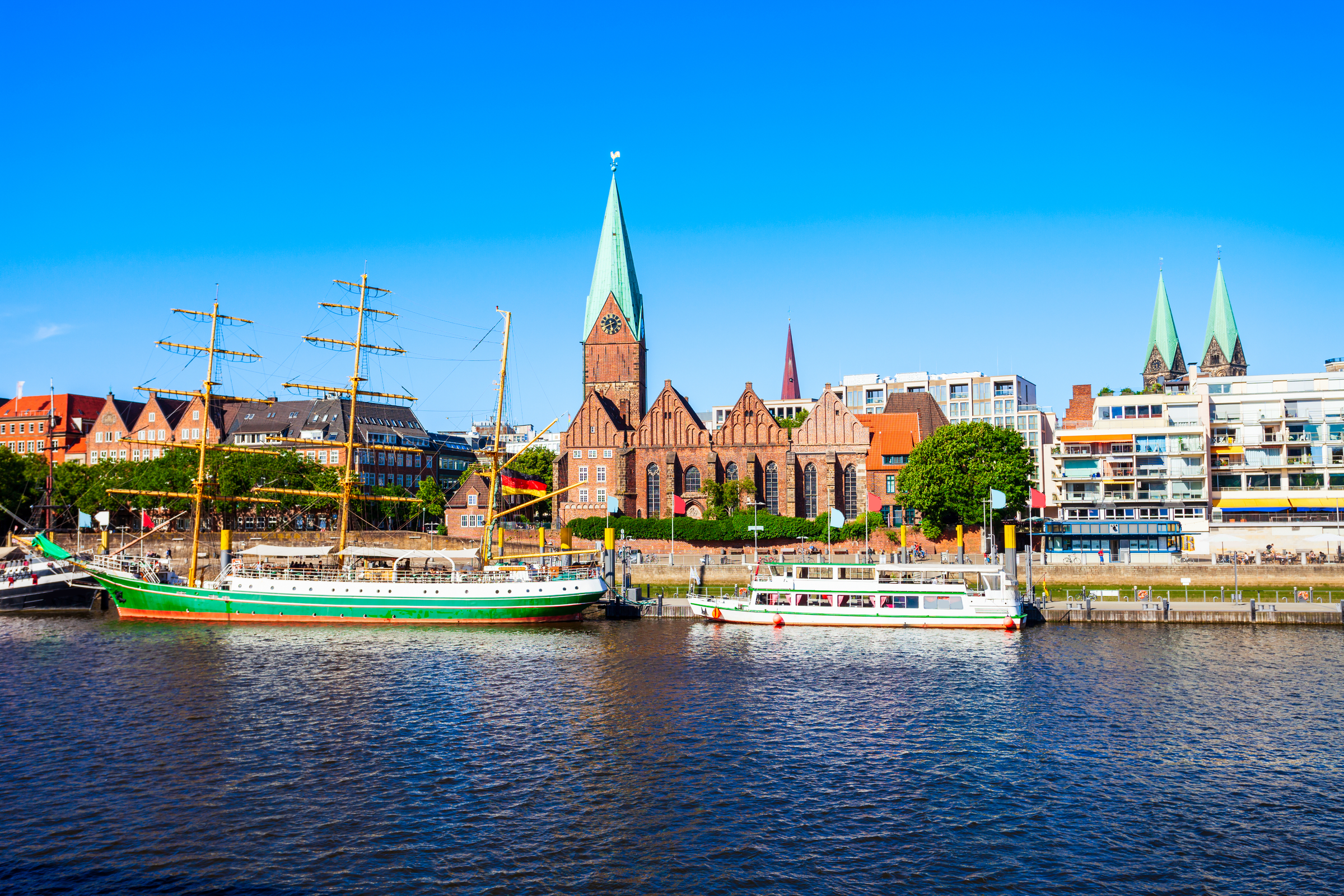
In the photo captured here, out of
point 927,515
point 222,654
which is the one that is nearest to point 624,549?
point 927,515

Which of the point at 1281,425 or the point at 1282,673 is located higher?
the point at 1281,425

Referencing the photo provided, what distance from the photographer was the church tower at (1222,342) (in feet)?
518

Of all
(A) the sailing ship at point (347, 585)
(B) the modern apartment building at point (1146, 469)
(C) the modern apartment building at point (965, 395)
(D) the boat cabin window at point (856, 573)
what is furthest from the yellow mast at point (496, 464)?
(C) the modern apartment building at point (965, 395)

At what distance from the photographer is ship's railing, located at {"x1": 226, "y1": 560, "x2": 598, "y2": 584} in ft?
242

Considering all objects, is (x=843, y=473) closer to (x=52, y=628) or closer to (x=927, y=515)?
(x=927, y=515)

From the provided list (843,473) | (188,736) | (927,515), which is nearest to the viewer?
(188,736)

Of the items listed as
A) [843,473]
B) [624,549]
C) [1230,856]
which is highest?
[843,473]

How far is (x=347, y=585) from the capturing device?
72438 mm

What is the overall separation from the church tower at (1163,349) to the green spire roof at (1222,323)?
720 cm

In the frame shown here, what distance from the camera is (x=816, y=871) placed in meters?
25.6

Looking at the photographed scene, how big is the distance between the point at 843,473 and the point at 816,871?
89.2 meters

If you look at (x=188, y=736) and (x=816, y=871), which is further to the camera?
(x=188, y=736)

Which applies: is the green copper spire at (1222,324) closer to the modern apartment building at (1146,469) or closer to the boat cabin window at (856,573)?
the modern apartment building at (1146,469)

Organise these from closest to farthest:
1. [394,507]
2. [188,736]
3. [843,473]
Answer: [188,736], [843,473], [394,507]
